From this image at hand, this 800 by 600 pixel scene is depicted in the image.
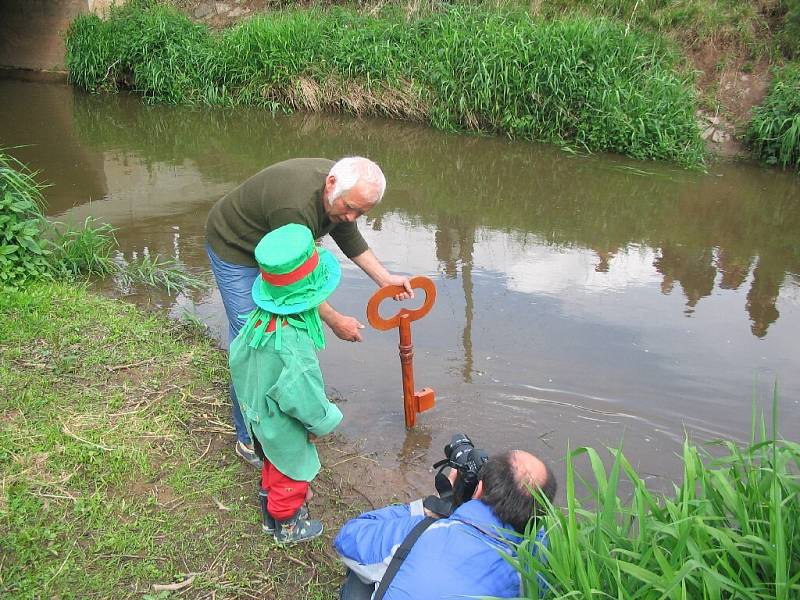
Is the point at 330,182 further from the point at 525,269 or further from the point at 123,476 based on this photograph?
the point at 525,269

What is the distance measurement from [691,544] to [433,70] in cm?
892

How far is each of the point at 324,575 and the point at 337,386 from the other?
5.31ft

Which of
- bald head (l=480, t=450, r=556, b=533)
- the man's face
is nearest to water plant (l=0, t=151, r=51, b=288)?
the man's face

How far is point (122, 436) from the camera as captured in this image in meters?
3.48

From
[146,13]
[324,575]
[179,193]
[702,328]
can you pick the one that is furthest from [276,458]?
[146,13]

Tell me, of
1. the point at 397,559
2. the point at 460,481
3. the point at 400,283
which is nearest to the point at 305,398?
the point at 460,481

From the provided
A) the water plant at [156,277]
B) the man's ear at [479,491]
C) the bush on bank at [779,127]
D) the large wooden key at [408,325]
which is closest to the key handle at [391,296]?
the large wooden key at [408,325]

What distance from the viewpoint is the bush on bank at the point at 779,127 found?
8352 mm

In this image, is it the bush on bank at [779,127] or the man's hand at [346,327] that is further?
the bush on bank at [779,127]

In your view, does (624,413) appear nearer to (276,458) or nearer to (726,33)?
(276,458)

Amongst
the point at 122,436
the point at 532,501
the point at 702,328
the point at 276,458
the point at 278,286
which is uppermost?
the point at 278,286

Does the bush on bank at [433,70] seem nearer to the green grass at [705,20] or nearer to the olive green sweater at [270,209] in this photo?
the green grass at [705,20]

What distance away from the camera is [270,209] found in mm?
2977

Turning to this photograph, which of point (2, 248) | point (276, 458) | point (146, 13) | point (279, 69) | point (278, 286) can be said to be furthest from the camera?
point (146, 13)
